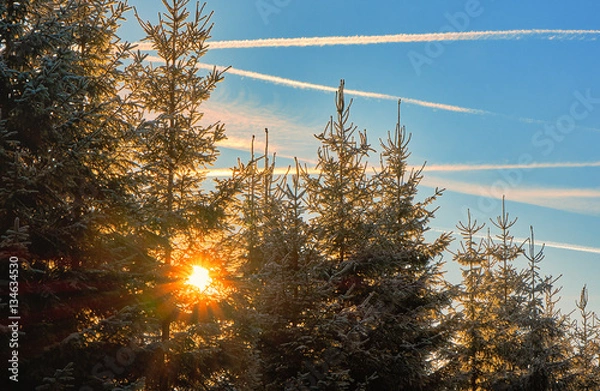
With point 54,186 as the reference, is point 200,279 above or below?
below

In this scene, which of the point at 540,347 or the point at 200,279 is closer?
the point at 200,279

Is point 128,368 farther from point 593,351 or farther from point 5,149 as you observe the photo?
point 593,351

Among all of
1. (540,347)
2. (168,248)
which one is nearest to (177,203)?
(168,248)

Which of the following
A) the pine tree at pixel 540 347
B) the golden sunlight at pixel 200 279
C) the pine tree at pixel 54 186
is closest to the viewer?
the pine tree at pixel 54 186

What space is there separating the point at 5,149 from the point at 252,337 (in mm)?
6566

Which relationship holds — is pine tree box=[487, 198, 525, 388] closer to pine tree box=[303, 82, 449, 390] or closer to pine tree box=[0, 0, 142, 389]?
pine tree box=[303, 82, 449, 390]

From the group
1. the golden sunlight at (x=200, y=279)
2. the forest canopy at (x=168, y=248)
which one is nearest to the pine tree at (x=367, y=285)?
the forest canopy at (x=168, y=248)

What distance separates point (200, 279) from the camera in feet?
38.8

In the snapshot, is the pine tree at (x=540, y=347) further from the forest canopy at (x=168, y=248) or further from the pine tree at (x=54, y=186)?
the pine tree at (x=54, y=186)

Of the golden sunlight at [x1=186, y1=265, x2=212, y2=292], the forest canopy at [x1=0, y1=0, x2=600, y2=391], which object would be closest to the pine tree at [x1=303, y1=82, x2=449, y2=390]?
the forest canopy at [x1=0, y1=0, x2=600, y2=391]

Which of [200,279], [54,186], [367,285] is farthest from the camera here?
[367,285]

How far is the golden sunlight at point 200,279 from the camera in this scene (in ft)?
38.5

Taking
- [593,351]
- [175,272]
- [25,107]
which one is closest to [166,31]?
[25,107]

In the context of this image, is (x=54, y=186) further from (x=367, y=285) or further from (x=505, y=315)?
(x=505, y=315)
